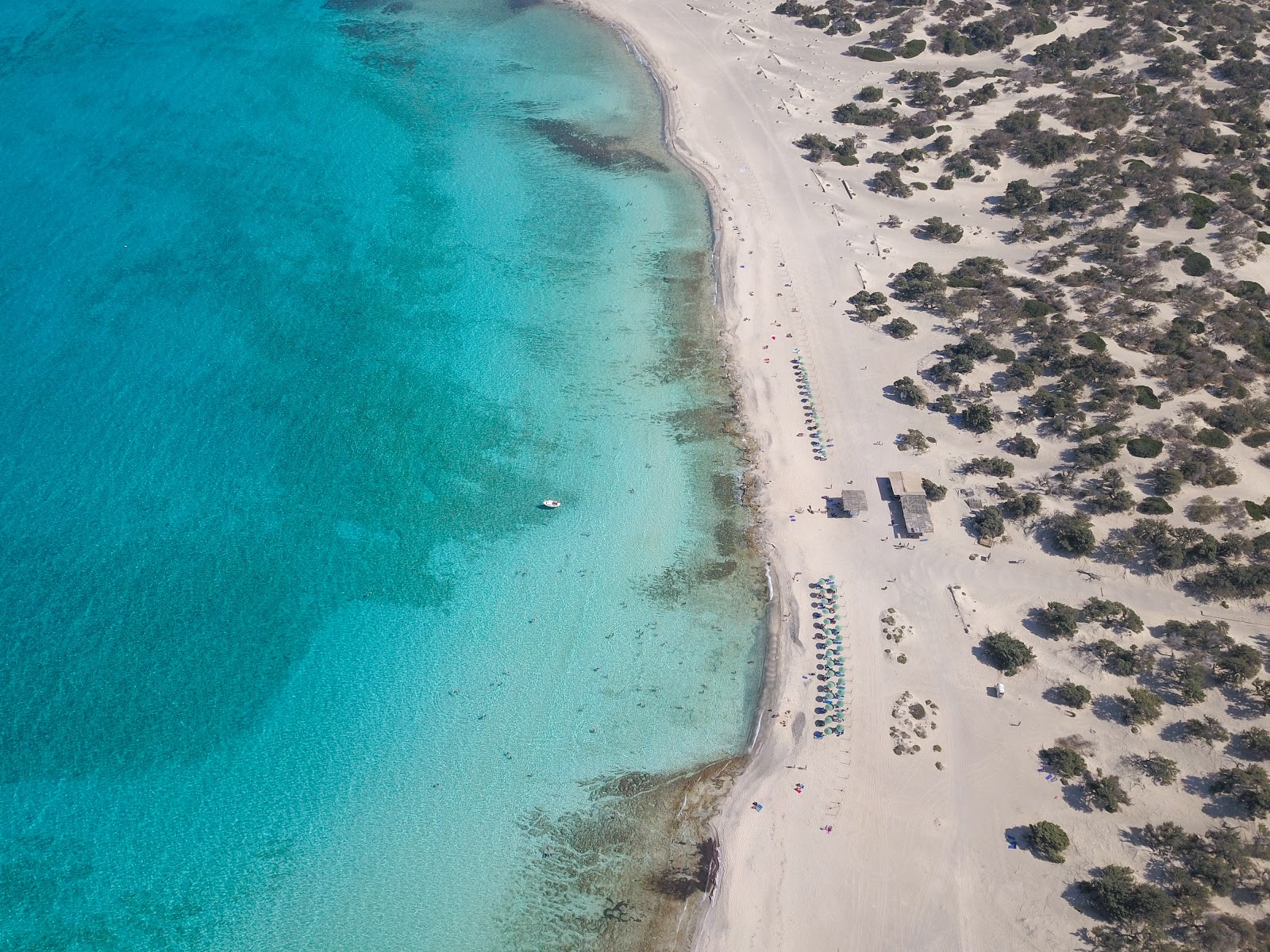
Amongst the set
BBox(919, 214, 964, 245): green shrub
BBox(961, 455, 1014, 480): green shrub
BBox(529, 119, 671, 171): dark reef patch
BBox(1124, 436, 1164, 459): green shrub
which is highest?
BBox(529, 119, 671, 171): dark reef patch

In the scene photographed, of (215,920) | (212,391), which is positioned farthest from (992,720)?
(212,391)

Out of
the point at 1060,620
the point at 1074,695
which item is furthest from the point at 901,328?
the point at 1074,695

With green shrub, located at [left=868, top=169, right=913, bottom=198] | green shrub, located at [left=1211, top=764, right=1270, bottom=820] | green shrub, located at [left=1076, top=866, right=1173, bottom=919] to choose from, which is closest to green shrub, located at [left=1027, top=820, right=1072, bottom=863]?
green shrub, located at [left=1076, top=866, right=1173, bottom=919]

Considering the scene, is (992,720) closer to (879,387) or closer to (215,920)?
(879,387)

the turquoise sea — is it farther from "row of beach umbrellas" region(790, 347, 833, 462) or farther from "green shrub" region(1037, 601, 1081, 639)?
"green shrub" region(1037, 601, 1081, 639)

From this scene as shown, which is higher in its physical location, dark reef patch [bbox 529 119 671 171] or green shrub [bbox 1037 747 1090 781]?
dark reef patch [bbox 529 119 671 171]

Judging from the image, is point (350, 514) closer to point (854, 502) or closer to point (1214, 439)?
point (854, 502)
